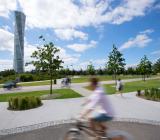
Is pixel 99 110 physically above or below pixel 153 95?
above

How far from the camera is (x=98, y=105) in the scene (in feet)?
22.1

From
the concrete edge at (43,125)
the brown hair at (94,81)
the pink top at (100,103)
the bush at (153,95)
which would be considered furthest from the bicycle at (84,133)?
the bush at (153,95)

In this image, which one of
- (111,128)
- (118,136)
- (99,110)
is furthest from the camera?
(111,128)

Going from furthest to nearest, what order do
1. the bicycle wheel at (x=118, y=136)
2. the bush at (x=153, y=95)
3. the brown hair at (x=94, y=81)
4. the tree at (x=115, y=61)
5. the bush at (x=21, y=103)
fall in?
the tree at (x=115, y=61) < the bush at (x=153, y=95) < the bush at (x=21, y=103) < the brown hair at (x=94, y=81) < the bicycle wheel at (x=118, y=136)

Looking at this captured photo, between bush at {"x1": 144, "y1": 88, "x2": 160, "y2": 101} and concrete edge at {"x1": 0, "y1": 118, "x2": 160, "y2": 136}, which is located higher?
bush at {"x1": 144, "y1": 88, "x2": 160, "y2": 101}

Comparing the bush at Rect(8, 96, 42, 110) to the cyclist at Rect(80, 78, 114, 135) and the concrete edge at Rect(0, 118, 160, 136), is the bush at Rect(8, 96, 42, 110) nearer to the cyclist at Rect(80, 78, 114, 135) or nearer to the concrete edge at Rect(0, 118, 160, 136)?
the concrete edge at Rect(0, 118, 160, 136)

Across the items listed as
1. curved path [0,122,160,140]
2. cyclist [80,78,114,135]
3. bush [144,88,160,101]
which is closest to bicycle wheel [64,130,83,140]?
cyclist [80,78,114,135]

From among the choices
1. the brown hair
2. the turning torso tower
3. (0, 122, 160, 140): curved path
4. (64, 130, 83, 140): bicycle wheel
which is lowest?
(0, 122, 160, 140): curved path

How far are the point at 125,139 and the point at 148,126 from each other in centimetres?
436

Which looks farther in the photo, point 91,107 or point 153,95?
point 153,95

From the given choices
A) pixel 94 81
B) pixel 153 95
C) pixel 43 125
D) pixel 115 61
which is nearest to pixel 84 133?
pixel 94 81

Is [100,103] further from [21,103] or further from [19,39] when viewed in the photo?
[19,39]

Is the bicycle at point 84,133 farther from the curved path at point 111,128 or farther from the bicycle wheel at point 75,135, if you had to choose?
the curved path at point 111,128

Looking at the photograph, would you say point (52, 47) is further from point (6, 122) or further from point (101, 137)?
point (101, 137)
